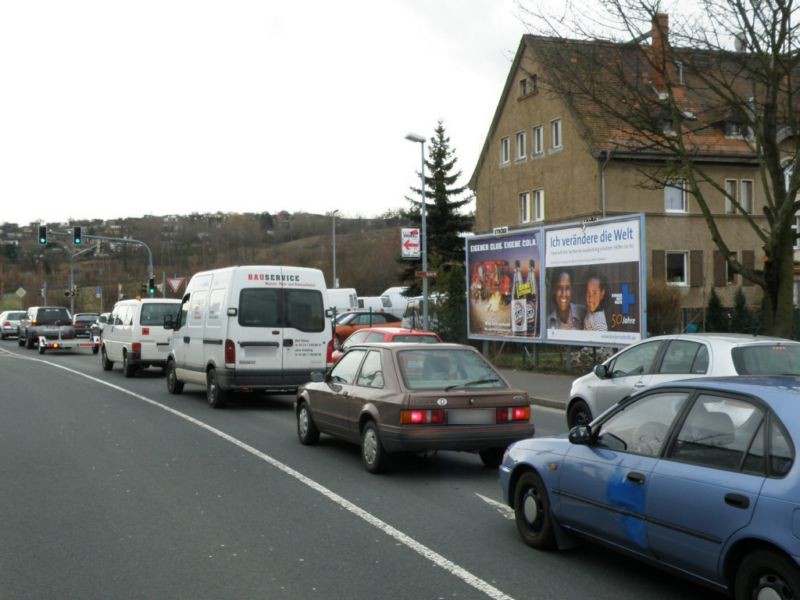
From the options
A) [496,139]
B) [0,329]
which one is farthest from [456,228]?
[0,329]

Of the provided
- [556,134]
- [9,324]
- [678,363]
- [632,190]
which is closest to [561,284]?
[678,363]

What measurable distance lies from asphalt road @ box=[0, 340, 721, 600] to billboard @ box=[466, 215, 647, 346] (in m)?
9.67

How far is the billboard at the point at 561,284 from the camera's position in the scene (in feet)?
63.2

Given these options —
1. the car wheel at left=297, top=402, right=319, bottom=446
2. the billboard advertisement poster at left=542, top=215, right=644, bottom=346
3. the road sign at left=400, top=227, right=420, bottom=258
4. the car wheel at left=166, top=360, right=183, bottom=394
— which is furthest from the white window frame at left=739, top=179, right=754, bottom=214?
the car wheel at left=297, top=402, right=319, bottom=446

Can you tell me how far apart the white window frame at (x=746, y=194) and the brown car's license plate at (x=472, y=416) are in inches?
1380

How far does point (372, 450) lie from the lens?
9.10 metres

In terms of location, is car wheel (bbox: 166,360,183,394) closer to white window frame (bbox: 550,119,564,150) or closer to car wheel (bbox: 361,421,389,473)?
car wheel (bbox: 361,421,389,473)

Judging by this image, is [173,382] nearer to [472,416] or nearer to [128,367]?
[128,367]

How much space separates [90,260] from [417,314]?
2474 inches

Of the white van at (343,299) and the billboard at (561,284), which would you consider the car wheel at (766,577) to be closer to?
the billboard at (561,284)

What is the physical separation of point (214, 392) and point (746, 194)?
3198cm

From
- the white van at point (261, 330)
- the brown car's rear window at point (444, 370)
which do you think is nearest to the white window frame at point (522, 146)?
the white van at point (261, 330)

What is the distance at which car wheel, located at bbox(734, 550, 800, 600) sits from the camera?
163 inches

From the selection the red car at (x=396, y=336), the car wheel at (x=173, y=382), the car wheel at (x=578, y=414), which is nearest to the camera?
the car wheel at (x=578, y=414)
